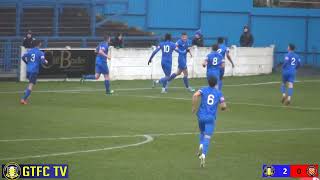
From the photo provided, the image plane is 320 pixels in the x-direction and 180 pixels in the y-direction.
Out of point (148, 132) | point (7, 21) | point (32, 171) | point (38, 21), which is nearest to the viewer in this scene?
point (32, 171)

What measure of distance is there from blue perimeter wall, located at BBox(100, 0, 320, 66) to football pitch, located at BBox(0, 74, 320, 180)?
49.5 feet

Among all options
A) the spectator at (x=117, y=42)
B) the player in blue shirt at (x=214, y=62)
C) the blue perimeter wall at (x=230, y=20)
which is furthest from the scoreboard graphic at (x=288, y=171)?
the blue perimeter wall at (x=230, y=20)

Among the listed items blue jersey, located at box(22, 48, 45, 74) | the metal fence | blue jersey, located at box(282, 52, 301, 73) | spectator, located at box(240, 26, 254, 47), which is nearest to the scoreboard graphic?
blue jersey, located at box(22, 48, 45, 74)

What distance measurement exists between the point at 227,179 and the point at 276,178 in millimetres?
899

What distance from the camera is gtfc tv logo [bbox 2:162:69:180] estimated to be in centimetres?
1431

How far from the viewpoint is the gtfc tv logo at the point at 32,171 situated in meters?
14.3

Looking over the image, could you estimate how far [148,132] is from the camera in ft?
71.3

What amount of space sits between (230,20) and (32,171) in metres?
36.2

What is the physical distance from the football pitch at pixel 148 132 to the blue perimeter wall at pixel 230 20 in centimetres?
1508

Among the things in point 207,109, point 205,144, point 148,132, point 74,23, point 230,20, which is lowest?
point 148,132

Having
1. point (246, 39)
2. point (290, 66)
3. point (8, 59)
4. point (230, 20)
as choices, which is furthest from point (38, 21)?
point (290, 66)

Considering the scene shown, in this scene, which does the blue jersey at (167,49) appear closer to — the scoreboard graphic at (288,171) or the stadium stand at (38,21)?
the stadium stand at (38,21)

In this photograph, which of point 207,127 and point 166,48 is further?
point 166,48

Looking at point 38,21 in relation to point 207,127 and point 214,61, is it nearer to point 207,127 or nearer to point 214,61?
point 214,61
